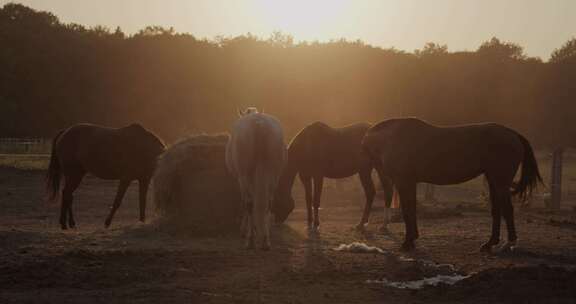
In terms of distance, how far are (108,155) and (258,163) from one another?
16.6ft

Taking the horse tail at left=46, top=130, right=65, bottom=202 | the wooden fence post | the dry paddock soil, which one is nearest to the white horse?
the dry paddock soil

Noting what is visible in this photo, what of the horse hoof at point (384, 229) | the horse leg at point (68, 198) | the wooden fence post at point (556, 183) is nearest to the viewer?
the horse hoof at point (384, 229)

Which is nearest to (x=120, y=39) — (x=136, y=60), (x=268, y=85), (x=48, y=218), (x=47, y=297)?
(x=136, y=60)

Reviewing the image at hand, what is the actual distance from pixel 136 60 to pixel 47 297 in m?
44.2

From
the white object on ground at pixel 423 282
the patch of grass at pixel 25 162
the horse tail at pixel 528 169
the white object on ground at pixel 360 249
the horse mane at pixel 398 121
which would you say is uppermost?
the horse mane at pixel 398 121

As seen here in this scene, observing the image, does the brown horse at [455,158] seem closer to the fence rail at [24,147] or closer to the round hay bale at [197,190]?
the round hay bale at [197,190]

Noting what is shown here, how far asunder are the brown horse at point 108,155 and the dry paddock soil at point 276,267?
1120mm

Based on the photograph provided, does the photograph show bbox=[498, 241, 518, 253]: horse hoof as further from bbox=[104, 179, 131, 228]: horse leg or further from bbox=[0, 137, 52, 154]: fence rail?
bbox=[0, 137, 52, 154]: fence rail

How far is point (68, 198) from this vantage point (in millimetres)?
13844

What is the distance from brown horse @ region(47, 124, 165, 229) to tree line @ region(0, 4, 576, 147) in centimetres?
2353

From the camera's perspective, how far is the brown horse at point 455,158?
35.0 feet

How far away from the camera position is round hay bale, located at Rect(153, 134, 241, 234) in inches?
470

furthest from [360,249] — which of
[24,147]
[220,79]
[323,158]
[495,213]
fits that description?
[220,79]

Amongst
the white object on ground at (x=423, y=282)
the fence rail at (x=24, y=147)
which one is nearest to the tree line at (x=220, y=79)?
the fence rail at (x=24, y=147)
